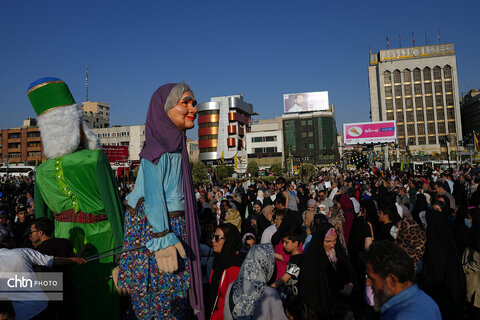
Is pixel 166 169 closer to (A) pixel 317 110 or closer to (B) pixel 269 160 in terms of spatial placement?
(B) pixel 269 160

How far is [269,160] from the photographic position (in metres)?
85.4

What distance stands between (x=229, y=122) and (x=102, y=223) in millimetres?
86665

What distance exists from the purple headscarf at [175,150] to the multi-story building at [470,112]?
101 m

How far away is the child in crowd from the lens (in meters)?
4.29

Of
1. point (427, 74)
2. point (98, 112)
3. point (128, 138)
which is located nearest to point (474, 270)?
point (128, 138)

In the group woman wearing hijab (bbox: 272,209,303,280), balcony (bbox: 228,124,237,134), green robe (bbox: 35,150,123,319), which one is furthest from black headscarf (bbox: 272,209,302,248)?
balcony (bbox: 228,124,237,134)

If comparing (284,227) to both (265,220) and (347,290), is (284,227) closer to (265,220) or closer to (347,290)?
(347,290)

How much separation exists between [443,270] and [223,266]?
2894 millimetres

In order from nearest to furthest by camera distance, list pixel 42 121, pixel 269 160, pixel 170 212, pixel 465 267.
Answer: pixel 170 212
pixel 42 121
pixel 465 267
pixel 269 160

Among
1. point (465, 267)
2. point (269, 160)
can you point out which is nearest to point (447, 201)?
point (465, 267)

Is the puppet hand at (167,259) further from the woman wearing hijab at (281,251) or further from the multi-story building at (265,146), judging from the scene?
the multi-story building at (265,146)

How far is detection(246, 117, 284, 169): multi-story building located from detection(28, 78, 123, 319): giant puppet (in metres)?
81.2

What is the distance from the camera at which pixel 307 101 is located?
9612cm

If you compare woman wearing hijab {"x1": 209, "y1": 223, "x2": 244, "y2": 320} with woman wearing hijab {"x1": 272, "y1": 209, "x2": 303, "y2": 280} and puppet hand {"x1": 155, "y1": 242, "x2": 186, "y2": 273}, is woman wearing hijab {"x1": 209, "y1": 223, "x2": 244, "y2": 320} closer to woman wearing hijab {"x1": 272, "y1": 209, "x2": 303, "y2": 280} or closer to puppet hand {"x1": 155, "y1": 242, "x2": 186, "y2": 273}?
woman wearing hijab {"x1": 272, "y1": 209, "x2": 303, "y2": 280}
